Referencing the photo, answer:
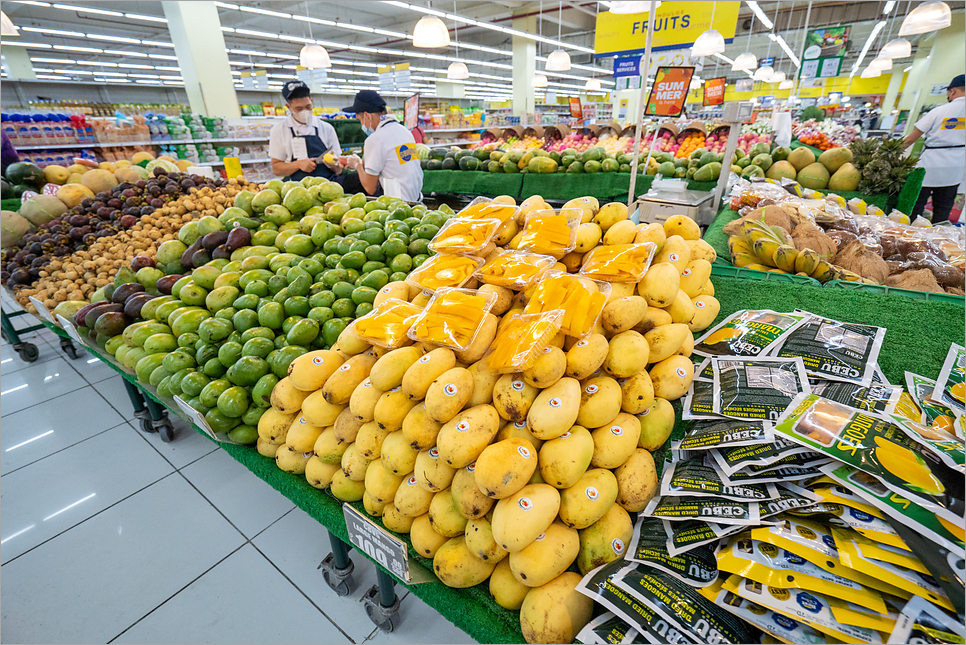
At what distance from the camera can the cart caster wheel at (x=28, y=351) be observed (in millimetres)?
3354

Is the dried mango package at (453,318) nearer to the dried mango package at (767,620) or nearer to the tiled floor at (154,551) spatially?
the dried mango package at (767,620)

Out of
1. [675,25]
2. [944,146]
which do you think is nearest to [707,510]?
[944,146]

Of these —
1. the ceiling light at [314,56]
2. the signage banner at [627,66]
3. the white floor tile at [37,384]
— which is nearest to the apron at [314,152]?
the white floor tile at [37,384]

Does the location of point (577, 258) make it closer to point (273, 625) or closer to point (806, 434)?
point (806, 434)

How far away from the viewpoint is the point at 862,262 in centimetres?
185

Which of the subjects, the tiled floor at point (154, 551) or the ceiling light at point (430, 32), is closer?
the tiled floor at point (154, 551)

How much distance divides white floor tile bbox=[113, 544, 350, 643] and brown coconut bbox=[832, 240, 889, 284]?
2.56m

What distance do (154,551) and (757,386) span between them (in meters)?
2.43

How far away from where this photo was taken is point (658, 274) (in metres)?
1.26

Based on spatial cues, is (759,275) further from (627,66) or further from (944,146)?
(627,66)

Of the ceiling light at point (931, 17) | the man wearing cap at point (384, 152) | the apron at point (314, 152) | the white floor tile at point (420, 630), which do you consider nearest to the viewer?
the white floor tile at point (420, 630)

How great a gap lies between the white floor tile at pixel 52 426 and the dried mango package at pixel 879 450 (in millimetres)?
3530

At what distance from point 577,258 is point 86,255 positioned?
327 cm

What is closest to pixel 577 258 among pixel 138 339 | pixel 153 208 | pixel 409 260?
pixel 409 260
